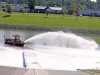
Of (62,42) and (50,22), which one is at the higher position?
(62,42)

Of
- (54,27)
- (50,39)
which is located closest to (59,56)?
(50,39)

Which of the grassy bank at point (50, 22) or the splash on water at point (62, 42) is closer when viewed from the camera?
the splash on water at point (62, 42)

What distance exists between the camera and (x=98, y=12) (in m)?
180

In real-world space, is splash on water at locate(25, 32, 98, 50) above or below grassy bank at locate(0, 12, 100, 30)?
above

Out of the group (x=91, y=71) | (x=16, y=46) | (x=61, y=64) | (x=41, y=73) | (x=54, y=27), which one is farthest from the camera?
(x=54, y=27)

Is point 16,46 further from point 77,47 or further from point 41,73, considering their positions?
point 41,73

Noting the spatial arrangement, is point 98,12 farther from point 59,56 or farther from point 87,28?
point 59,56

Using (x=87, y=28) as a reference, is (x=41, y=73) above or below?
above

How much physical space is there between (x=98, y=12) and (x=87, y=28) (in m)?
79.2

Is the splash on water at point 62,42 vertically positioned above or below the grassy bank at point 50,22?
above

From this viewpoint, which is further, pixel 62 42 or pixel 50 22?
pixel 50 22

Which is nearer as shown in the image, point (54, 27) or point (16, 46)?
point (16, 46)

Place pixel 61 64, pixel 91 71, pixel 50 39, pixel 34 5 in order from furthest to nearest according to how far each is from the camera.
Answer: pixel 34 5
pixel 50 39
pixel 61 64
pixel 91 71

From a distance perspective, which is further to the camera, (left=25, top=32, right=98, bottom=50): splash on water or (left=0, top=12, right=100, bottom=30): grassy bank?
(left=0, top=12, right=100, bottom=30): grassy bank
